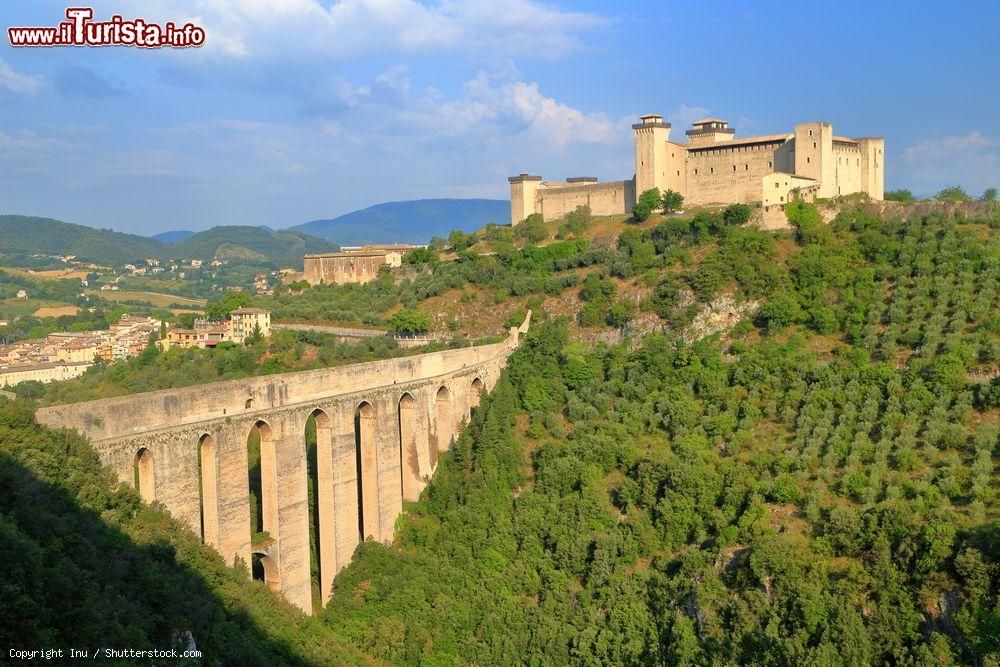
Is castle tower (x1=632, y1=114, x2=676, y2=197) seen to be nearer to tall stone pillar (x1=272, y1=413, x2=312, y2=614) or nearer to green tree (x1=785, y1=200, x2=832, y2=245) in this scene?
green tree (x1=785, y1=200, x2=832, y2=245)

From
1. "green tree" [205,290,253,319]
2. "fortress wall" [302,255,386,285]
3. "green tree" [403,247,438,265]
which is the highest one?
"green tree" [403,247,438,265]

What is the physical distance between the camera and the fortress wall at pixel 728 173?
45.0 metres

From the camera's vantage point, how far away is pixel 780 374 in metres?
31.1

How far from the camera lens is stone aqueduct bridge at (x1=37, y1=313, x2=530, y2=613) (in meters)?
21.2

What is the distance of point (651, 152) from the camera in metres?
47.5

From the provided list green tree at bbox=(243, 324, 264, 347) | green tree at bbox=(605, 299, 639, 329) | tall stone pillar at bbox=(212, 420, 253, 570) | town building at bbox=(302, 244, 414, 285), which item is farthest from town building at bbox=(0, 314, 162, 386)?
tall stone pillar at bbox=(212, 420, 253, 570)

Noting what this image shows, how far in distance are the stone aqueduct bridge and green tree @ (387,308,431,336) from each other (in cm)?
990

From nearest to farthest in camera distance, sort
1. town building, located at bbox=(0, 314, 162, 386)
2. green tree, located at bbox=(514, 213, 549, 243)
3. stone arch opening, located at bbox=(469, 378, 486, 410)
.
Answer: stone arch opening, located at bbox=(469, 378, 486, 410)
green tree, located at bbox=(514, 213, 549, 243)
town building, located at bbox=(0, 314, 162, 386)

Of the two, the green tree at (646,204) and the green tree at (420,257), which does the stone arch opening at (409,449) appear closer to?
the green tree at (646,204)

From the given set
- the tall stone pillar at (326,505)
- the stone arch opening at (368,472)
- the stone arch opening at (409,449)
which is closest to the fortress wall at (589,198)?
the stone arch opening at (409,449)

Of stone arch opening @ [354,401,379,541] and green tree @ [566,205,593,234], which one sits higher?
green tree @ [566,205,593,234]

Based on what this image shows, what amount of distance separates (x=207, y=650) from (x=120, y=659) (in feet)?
12.1

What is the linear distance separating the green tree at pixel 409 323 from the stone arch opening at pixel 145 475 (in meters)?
23.2

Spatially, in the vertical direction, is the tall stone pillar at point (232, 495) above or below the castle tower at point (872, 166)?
below
